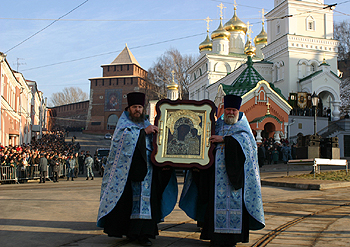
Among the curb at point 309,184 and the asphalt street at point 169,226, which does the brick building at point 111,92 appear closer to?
the curb at point 309,184

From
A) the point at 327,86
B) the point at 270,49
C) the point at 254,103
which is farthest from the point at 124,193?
the point at 270,49

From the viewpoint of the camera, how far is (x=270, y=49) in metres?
40.2

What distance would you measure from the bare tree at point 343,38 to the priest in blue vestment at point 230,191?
64177 mm

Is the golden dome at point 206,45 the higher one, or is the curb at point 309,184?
the golden dome at point 206,45

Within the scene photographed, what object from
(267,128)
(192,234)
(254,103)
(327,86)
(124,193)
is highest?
(327,86)

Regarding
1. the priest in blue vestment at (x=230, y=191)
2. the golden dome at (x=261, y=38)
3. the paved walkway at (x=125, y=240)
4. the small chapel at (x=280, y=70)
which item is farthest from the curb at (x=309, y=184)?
the golden dome at (x=261, y=38)

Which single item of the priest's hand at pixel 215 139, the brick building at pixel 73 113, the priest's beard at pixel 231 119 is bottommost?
the priest's hand at pixel 215 139

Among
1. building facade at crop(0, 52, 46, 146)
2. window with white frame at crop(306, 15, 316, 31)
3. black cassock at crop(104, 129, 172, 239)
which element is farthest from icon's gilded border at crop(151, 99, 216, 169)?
window with white frame at crop(306, 15, 316, 31)

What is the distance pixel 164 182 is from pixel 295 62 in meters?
35.6

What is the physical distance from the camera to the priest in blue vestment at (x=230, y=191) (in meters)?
4.30

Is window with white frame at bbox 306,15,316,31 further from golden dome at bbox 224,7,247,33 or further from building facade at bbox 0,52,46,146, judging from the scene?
building facade at bbox 0,52,46,146

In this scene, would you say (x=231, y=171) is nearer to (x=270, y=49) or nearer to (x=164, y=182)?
(x=164, y=182)

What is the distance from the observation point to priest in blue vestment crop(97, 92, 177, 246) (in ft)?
14.3

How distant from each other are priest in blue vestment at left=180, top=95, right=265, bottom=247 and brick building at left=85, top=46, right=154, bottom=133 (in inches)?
2626
